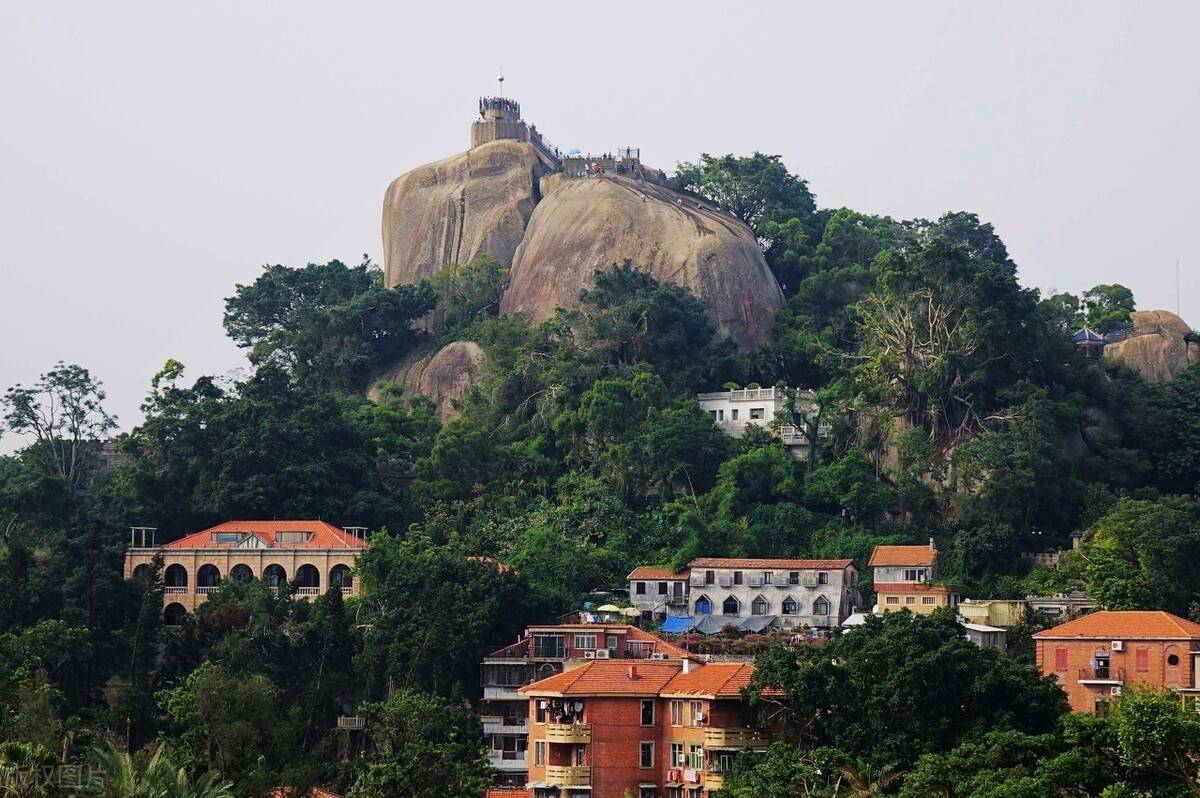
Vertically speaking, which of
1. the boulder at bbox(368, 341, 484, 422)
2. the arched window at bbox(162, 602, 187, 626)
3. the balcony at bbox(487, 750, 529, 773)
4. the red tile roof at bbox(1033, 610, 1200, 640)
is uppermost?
the boulder at bbox(368, 341, 484, 422)

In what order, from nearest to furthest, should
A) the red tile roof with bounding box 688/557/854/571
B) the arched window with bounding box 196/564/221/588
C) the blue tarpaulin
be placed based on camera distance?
the blue tarpaulin, the red tile roof with bounding box 688/557/854/571, the arched window with bounding box 196/564/221/588

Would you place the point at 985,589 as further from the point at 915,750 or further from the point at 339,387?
the point at 339,387

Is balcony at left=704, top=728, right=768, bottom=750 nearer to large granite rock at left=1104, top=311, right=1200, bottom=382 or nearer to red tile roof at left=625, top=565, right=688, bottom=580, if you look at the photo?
red tile roof at left=625, top=565, right=688, bottom=580

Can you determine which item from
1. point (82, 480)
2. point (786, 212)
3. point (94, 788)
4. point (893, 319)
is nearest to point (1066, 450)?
point (893, 319)

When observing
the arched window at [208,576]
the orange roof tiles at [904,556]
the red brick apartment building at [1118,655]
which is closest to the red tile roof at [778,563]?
the orange roof tiles at [904,556]

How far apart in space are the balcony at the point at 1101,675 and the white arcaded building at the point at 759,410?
22.5 m

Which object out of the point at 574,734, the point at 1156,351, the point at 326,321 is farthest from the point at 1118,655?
the point at 326,321

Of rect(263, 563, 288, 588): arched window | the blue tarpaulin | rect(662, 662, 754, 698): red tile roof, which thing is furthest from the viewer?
rect(263, 563, 288, 588): arched window

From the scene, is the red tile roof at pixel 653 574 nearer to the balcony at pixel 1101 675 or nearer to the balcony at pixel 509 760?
the balcony at pixel 509 760

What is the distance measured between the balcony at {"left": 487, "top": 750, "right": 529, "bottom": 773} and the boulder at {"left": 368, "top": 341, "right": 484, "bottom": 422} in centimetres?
2645

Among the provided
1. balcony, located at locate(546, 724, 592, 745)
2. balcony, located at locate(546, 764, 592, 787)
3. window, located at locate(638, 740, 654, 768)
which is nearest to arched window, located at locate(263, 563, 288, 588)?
balcony, located at locate(546, 724, 592, 745)

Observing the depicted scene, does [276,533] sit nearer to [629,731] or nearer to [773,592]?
[773,592]

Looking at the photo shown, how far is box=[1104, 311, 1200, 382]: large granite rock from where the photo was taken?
9550 cm

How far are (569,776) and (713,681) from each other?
462 cm
